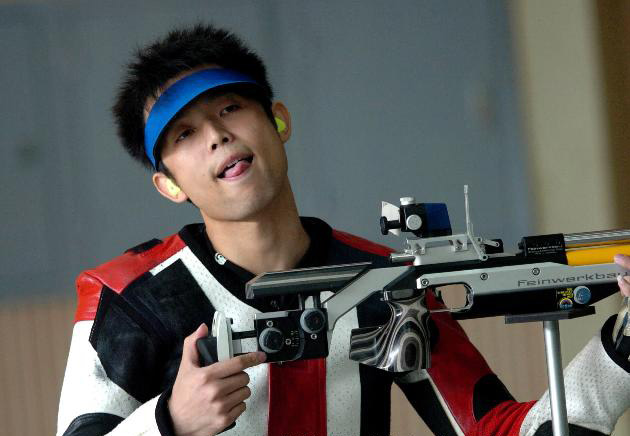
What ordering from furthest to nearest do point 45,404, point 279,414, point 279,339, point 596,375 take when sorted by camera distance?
1. point 45,404
2. point 279,414
3. point 596,375
4. point 279,339

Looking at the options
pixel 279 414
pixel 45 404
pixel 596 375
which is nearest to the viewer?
pixel 596 375

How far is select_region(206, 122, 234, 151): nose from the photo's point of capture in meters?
1.61

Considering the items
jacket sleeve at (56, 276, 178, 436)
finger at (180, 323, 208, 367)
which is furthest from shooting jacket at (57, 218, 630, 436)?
finger at (180, 323, 208, 367)

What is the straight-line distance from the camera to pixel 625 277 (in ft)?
4.63

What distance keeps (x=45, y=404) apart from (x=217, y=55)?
6.15 ft

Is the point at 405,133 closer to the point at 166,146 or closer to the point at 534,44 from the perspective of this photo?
the point at 534,44

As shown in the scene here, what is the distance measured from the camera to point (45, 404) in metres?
3.21

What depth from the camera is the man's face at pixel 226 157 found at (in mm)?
1614

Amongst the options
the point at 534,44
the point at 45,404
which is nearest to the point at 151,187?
the point at 45,404

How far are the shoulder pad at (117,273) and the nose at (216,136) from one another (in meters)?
0.25

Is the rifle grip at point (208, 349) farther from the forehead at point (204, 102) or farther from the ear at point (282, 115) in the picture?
the ear at point (282, 115)

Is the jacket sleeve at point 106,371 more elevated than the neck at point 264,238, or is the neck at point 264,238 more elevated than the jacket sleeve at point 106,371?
the neck at point 264,238

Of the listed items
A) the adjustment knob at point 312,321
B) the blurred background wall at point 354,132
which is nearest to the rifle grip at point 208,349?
the adjustment knob at point 312,321

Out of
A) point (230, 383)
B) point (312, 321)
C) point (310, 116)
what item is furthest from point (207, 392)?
point (310, 116)
